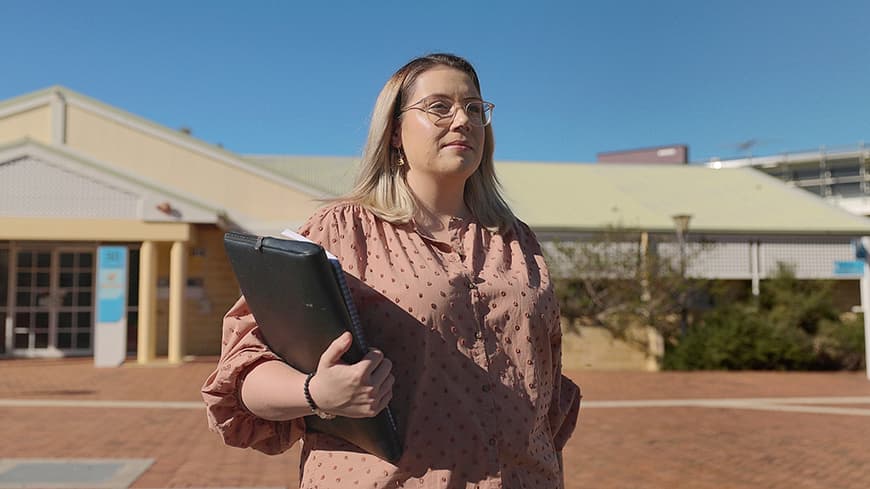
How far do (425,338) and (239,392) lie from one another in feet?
1.27

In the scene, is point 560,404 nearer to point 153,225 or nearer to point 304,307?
point 304,307

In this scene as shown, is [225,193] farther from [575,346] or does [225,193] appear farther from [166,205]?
[575,346]

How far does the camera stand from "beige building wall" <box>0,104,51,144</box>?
680 inches

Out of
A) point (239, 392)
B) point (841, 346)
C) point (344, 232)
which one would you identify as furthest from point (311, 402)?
point (841, 346)

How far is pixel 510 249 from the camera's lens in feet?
6.07

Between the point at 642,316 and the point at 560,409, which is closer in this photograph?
the point at 560,409

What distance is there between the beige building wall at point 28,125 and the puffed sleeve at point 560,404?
Answer: 1823 centimetres

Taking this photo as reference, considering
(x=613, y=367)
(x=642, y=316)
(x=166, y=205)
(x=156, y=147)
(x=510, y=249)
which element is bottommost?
(x=613, y=367)

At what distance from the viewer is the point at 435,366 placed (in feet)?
4.96

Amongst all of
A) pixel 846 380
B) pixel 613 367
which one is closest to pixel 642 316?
pixel 613 367

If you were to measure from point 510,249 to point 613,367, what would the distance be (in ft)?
51.7

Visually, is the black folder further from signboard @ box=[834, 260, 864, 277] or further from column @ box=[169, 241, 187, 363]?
signboard @ box=[834, 260, 864, 277]

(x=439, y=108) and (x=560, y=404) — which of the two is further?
(x=560, y=404)

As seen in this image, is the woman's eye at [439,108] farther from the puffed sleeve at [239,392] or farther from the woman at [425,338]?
the puffed sleeve at [239,392]
